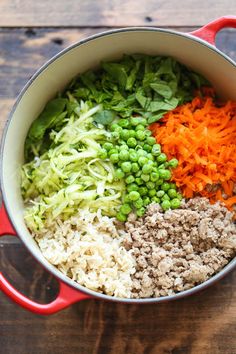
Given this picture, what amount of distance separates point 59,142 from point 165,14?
640 millimetres

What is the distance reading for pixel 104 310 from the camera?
1.99 metres

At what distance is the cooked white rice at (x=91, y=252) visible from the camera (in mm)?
1803

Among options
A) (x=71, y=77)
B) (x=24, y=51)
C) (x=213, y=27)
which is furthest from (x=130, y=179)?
(x=24, y=51)

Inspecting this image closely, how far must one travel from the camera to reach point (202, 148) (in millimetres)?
1863

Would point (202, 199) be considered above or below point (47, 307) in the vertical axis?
above

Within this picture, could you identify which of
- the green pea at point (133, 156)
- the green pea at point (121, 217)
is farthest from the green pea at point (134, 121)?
the green pea at point (121, 217)

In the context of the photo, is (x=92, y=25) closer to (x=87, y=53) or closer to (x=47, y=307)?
(x=87, y=53)

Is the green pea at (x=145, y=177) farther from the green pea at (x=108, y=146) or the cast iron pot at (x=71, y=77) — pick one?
the cast iron pot at (x=71, y=77)

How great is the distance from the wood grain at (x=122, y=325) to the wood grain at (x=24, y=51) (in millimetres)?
664

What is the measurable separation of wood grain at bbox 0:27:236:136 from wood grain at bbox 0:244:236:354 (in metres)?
0.66

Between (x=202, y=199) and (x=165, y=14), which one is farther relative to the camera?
(x=165, y=14)

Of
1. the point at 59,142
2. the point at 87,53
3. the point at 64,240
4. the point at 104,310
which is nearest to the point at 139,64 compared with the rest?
the point at 87,53

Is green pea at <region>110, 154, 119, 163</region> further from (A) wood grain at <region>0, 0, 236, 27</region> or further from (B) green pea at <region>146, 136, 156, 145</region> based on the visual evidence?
(A) wood grain at <region>0, 0, 236, 27</region>

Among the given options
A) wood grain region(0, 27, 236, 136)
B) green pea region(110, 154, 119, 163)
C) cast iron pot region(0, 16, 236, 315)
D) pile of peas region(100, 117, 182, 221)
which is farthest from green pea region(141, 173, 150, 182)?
wood grain region(0, 27, 236, 136)
